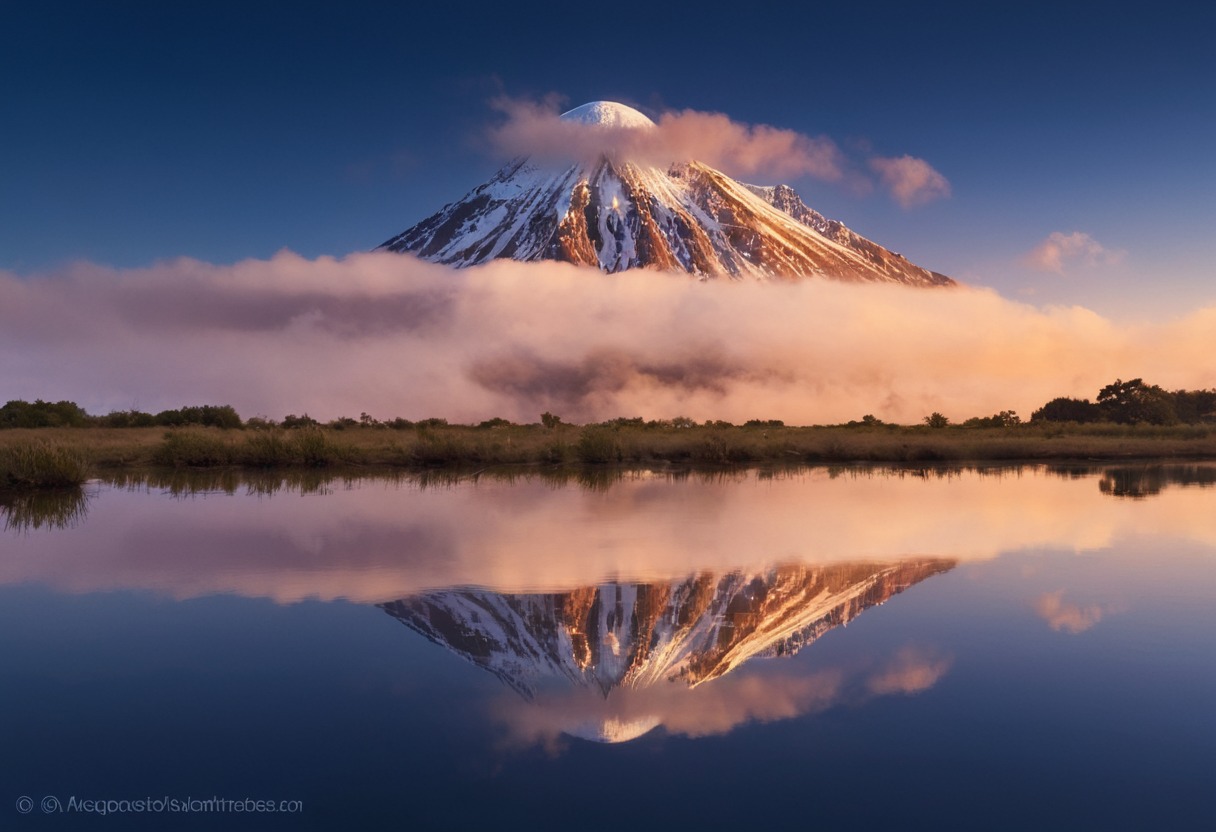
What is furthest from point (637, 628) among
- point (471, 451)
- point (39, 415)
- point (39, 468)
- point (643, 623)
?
point (39, 415)

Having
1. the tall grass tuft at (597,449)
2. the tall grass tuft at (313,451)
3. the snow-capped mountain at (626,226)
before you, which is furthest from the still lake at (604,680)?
the snow-capped mountain at (626,226)

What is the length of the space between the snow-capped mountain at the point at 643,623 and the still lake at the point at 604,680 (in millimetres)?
29

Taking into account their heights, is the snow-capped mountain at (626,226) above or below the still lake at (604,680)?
above

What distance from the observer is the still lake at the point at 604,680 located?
3418 mm

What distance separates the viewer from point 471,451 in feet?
75.9

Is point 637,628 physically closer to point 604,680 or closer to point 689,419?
point 604,680

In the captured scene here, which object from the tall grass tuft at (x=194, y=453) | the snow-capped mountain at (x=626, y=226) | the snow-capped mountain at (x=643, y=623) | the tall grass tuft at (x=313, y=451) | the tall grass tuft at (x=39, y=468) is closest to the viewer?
the snow-capped mountain at (x=643, y=623)

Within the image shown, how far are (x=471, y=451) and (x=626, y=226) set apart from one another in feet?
220

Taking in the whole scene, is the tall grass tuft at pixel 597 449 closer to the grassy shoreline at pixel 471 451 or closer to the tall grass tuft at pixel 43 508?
the grassy shoreline at pixel 471 451

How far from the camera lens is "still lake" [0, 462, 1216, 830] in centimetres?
342

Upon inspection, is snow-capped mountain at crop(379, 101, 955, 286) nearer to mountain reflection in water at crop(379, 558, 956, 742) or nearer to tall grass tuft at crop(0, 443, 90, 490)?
tall grass tuft at crop(0, 443, 90, 490)

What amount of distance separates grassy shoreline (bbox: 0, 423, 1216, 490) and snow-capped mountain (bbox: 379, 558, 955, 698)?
11597 millimetres

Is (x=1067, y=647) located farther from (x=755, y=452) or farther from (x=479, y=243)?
(x=479, y=243)

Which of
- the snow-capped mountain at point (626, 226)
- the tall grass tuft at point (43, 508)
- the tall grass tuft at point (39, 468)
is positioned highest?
the snow-capped mountain at point (626, 226)
